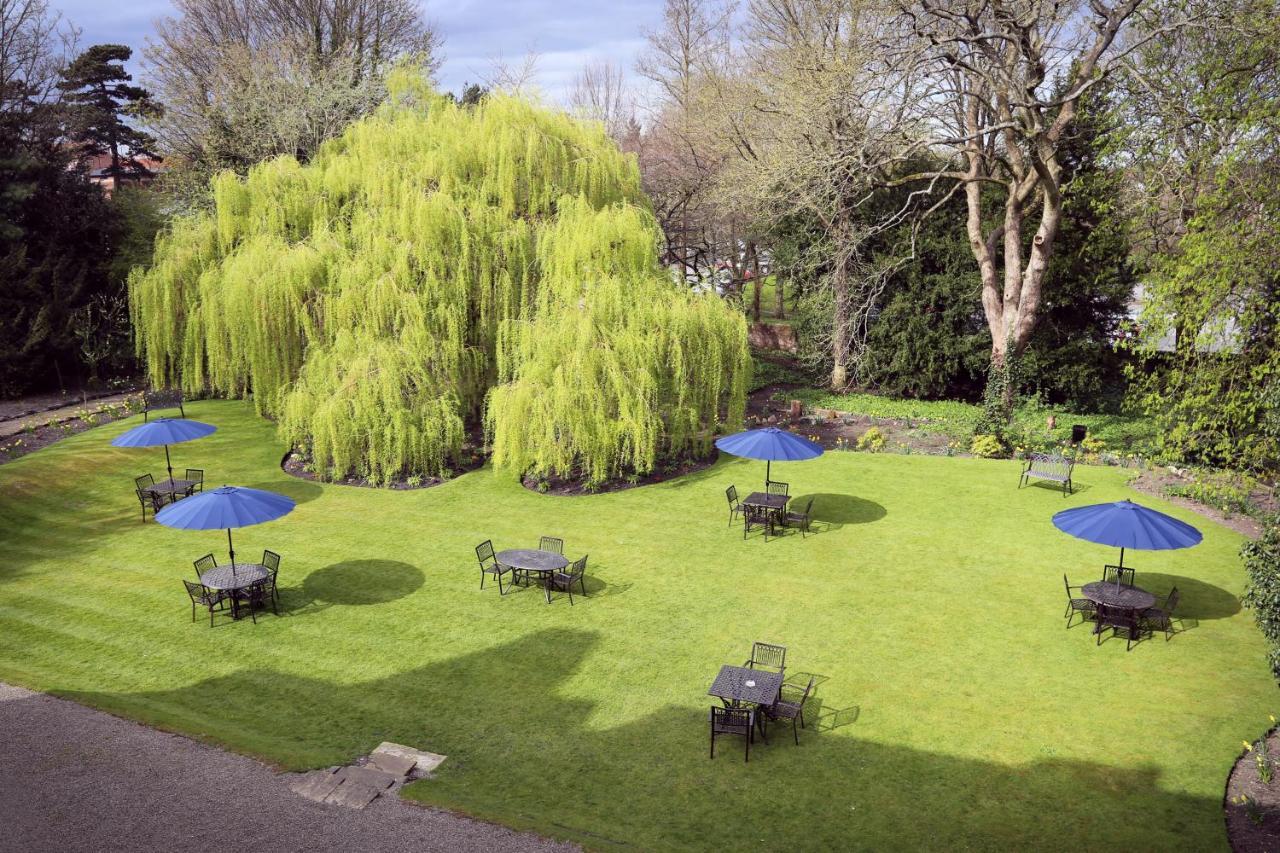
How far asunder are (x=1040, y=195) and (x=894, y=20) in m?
8.44

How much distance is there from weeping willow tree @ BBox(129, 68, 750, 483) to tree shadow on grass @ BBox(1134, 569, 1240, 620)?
9.83m

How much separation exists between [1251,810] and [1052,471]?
34.7 feet

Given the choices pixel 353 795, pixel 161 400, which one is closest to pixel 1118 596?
pixel 353 795

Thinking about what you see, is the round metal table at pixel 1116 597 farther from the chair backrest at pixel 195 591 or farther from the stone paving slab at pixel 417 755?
the chair backrest at pixel 195 591

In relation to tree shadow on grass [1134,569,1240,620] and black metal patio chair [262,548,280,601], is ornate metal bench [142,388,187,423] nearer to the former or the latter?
black metal patio chair [262,548,280,601]

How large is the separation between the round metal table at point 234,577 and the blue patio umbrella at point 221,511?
21.2 inches

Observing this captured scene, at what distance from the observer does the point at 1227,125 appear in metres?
15.8

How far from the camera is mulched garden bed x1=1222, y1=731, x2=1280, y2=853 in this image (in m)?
8.28

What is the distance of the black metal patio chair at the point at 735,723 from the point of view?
32.3 feet

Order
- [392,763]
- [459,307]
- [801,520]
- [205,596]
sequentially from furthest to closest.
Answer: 1. [459,307]
2. [801,520]
3. [205,596]
4. [392,763]

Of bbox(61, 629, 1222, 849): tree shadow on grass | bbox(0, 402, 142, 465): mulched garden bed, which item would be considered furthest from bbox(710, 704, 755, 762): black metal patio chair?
bbox(0, 402, 142, 465): mulched garden bed

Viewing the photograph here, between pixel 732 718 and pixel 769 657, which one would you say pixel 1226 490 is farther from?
pixel 732 718

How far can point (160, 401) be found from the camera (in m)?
24.3

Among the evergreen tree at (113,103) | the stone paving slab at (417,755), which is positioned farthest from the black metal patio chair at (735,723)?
the evergreen tree at (113,103)
